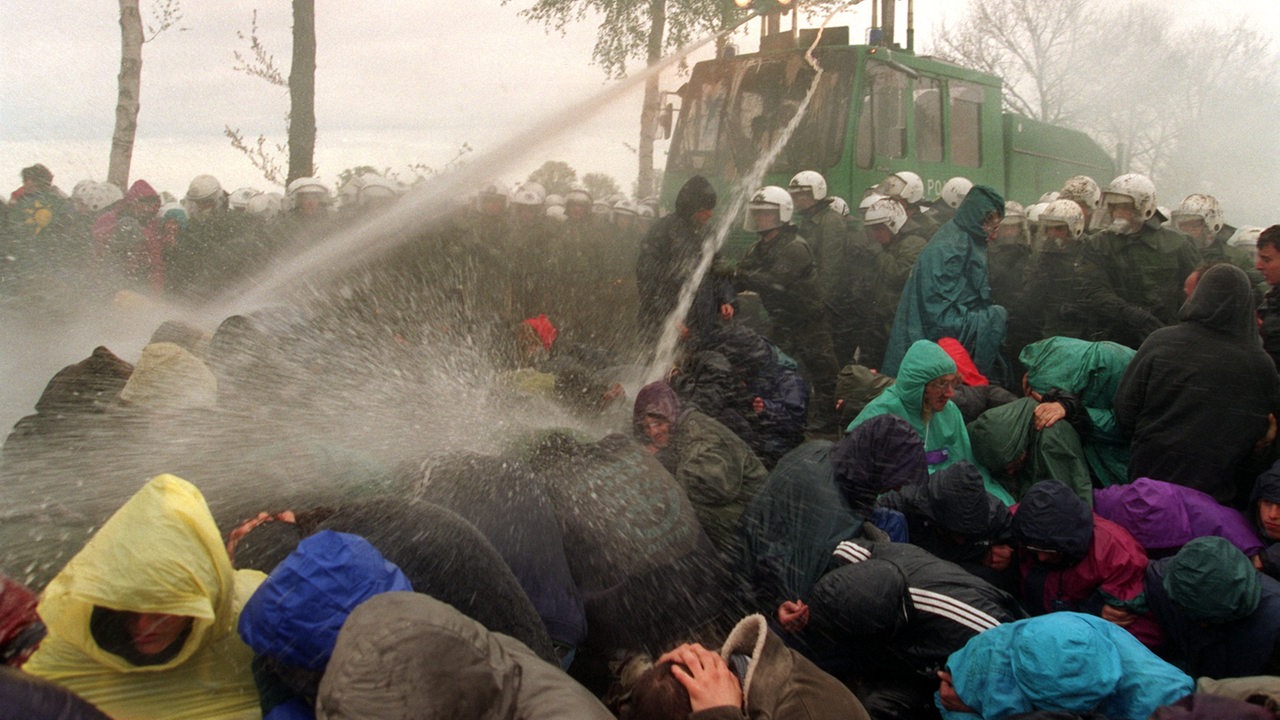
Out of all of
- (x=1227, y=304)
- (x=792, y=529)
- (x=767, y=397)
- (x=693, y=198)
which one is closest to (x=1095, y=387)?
(x=1227, y=304)

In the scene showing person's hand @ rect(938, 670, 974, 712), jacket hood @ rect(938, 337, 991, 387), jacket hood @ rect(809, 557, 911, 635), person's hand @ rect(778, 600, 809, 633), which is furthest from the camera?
jacket hood @ rect(938, 337, 991, 387)

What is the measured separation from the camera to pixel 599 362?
21.3ft

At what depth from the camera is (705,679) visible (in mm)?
2387

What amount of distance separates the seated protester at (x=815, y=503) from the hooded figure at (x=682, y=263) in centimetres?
268

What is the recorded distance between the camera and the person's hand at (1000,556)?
4.12 meters

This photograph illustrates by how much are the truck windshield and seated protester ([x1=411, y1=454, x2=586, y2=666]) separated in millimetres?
5929

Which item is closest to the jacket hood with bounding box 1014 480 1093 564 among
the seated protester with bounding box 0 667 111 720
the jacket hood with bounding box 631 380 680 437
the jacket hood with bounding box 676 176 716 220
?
the jacket hood with bounding box 631 380 680 437

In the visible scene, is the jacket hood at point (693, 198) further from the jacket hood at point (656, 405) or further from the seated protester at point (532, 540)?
the seated protester at point (532, 540)

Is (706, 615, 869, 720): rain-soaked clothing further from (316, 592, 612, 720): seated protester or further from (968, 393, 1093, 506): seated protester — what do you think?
(968, 393, 1093, 506): seated protester

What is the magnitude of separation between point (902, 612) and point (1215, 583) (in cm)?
111

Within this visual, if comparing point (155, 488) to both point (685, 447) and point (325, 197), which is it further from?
point (325, 197)

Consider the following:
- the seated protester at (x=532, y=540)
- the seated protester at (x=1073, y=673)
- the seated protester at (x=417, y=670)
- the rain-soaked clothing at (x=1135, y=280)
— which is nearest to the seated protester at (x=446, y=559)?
the seated protester at (x=532, y=540)

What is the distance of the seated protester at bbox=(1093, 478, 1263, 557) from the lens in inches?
161

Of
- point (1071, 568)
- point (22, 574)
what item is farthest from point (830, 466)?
point (22, 574)
